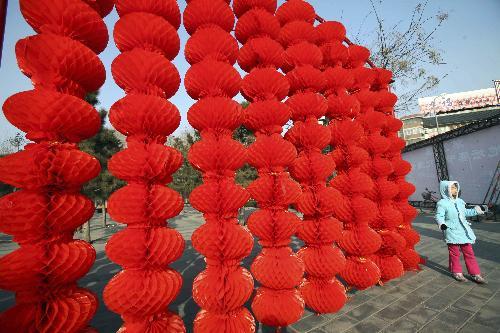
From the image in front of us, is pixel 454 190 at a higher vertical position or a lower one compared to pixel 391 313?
higher

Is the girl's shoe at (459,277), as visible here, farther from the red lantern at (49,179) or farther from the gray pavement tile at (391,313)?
the red lantern at (49,179)

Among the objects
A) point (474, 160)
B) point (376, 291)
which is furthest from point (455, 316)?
point (474, 160)

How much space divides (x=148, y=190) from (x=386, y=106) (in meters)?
3.95

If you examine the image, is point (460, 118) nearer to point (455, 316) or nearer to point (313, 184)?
point (455, 316)

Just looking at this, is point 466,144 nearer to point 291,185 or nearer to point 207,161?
point 291,185

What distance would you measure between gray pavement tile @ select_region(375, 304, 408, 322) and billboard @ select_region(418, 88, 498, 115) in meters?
38.5

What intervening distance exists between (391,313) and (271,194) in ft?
7.07

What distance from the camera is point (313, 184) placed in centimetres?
268

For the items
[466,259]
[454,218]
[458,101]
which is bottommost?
[466,259]

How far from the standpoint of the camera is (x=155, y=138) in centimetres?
180

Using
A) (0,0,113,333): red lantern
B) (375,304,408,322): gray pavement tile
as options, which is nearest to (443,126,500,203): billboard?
(375,304,408,322): gray pavement tile

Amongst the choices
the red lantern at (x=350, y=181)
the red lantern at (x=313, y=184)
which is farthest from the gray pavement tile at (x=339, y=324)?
the red lantern at (x=350, y=181)

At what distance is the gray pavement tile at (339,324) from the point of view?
2582mm

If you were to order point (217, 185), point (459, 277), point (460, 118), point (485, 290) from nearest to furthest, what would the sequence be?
point (217, 185), point (485, 290), point (459, 277), point (460, 118)
